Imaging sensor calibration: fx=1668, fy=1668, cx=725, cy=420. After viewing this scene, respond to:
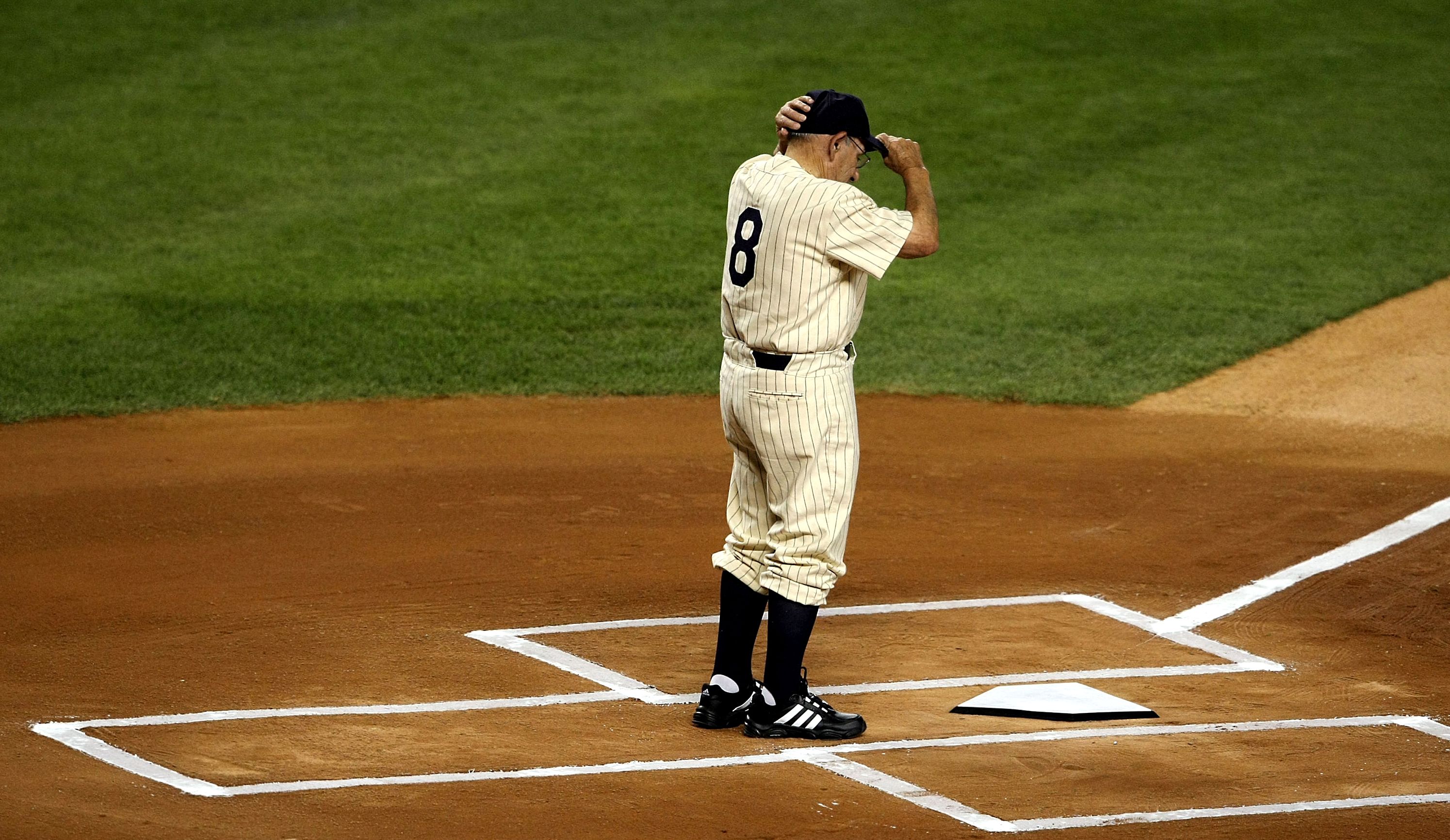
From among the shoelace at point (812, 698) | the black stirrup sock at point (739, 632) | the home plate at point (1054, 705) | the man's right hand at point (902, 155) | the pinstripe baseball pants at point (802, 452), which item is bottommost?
the home plate at point (1054, 705)

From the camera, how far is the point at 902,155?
511cm

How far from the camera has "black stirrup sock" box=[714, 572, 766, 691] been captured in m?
5.24

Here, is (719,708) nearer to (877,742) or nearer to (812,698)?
(812,698)

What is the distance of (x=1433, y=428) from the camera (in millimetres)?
9609

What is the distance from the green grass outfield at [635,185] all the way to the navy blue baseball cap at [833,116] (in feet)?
18.6

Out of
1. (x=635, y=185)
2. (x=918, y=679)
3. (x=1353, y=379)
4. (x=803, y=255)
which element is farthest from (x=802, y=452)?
(x=635, y=185)

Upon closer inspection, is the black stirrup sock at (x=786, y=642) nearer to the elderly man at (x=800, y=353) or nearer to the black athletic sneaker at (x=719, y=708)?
the elderly man at (x=800, y=353)

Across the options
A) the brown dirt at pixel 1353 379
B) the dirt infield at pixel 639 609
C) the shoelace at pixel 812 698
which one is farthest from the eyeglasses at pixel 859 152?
the brown dirt at pixel 1353 379

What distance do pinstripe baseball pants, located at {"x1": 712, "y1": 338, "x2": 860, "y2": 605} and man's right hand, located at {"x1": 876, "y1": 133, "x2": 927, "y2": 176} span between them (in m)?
0.60

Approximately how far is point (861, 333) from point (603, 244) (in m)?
2.71

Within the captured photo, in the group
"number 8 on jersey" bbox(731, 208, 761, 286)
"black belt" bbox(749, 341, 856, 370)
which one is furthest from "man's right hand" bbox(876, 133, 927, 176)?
"black belt" bbox(749, 341, 856, 370)

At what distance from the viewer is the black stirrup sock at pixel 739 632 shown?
5242mm

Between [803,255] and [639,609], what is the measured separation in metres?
2.06

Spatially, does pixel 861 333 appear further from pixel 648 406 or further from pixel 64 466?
pixel 64 466
